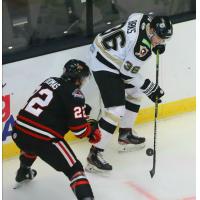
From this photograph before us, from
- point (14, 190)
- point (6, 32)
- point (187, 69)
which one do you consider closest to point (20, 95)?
point (6, 32)

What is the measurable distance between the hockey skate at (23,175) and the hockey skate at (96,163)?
386 millimetres

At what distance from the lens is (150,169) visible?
362 cm

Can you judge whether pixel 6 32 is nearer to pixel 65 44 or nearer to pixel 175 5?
pixel 65 44

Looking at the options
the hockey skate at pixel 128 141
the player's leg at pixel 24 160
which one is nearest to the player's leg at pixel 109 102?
the hockey skate at pixel 128 141

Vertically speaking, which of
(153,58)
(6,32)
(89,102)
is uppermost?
(6,32)

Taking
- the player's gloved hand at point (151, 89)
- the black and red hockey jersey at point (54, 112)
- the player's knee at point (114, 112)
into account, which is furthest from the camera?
the player's gloved hand at point (151, 89)

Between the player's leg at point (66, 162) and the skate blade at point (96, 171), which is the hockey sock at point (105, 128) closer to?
the skate blade at point (96, 171)

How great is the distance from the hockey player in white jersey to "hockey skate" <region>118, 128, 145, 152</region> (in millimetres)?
271

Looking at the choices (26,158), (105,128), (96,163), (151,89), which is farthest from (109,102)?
(26,158)

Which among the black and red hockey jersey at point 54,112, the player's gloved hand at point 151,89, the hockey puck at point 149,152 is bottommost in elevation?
the hockey puck at point 149,152

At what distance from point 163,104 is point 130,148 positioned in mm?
609

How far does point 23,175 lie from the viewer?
340cm

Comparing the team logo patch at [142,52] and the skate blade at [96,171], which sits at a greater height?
the team logo patch at [142,52]

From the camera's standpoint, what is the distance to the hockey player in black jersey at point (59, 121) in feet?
9.48
